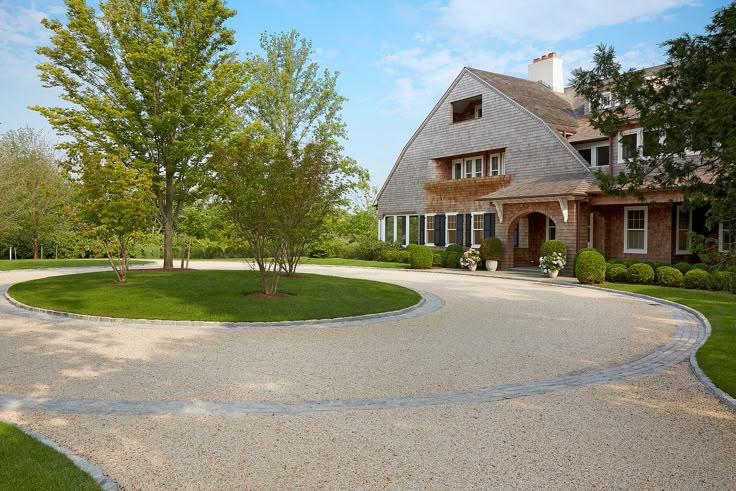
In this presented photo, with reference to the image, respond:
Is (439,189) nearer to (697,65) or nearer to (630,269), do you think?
(630,269)

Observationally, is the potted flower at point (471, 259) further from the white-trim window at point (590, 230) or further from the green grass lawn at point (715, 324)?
the green grass lawn at point (715, 324)

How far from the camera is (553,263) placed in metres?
22.0

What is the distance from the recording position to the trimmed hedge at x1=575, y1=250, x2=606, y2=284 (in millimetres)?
19469

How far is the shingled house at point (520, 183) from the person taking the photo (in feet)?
73.8

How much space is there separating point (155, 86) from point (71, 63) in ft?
12.1

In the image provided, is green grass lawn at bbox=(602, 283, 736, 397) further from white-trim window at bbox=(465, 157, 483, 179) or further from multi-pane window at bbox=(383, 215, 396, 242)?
multi-pane window at bbox=(383, 215, 396, 242)

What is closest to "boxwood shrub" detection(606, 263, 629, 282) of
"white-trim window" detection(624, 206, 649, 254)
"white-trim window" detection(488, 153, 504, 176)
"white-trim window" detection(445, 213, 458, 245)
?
"white-trim window" detection(624, 206, 649, 254)

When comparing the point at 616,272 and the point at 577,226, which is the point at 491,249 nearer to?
the point at 577,226

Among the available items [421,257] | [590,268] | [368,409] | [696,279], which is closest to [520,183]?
[421,257]

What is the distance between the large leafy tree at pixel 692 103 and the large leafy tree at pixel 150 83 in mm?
17581

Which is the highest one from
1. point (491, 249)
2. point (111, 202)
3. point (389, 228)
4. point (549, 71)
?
point (549, 71)

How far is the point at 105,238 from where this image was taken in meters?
17.8

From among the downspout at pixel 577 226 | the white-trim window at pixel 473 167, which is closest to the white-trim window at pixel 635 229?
the downspout at pixel 577 226

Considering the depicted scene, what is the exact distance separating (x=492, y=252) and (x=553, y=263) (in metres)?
3.82
